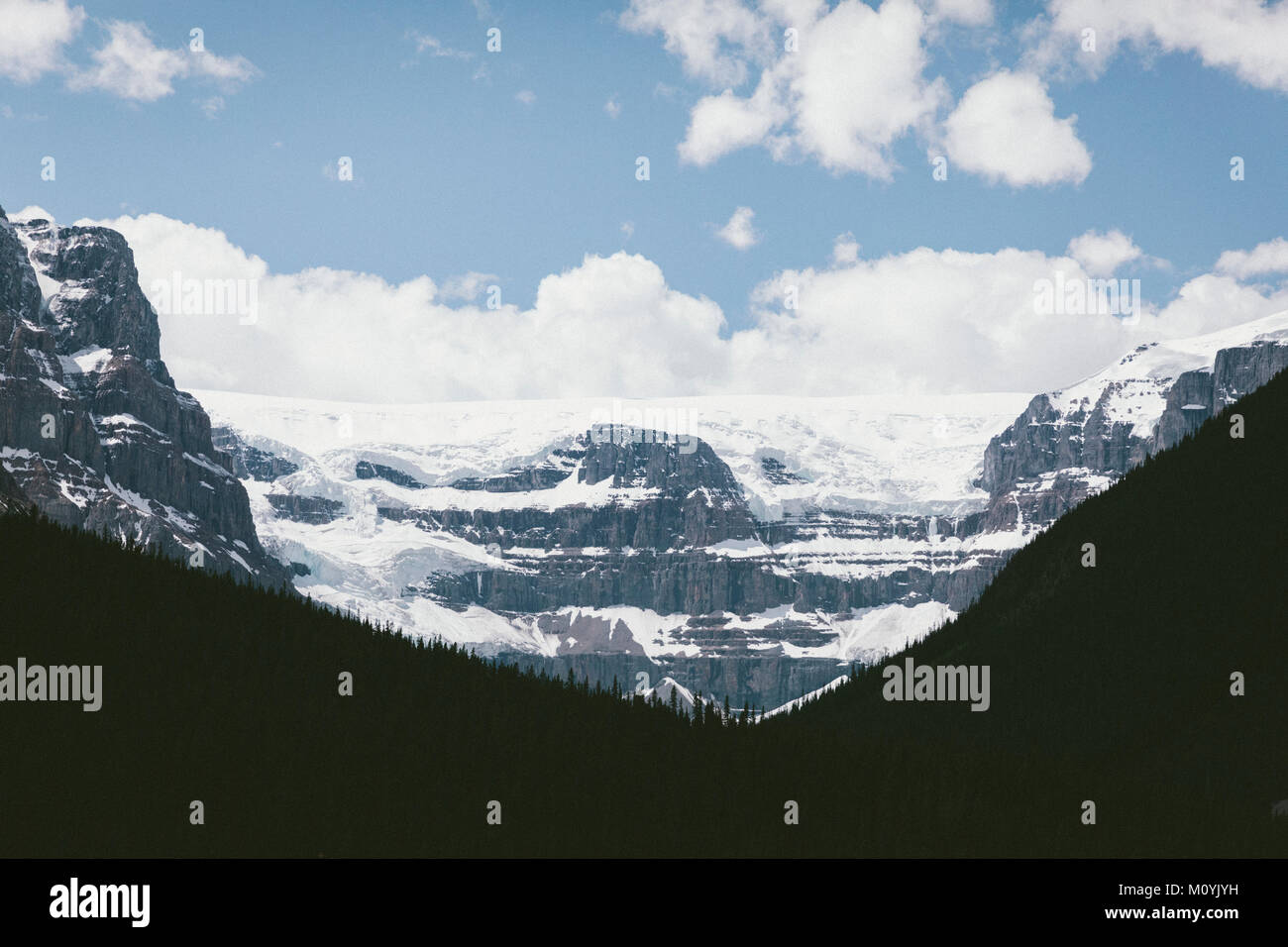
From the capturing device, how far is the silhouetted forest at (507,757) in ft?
463

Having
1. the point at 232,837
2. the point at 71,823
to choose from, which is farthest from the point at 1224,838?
the point at 71,823

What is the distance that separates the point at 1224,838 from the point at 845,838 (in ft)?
115

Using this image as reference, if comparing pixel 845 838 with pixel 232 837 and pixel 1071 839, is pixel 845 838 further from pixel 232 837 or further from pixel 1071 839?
pixel 232 837

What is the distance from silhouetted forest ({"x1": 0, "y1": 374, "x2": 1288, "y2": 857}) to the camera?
463 ft

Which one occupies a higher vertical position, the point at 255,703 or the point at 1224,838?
the point at 255,703

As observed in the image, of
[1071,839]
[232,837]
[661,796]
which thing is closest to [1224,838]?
[1071,839]

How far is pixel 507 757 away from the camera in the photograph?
157625 mm

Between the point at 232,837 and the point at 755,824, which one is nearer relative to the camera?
the point at 232,837

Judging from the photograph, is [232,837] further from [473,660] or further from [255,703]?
[473,660]

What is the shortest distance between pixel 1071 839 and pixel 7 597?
119445 millimetres

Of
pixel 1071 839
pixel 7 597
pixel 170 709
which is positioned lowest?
pixel 1071 839

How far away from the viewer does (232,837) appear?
13612cm
